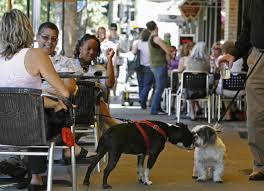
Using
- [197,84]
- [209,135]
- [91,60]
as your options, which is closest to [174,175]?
[209,135]

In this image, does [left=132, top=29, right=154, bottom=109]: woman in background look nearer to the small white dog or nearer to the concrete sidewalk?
the concrete sidewalk

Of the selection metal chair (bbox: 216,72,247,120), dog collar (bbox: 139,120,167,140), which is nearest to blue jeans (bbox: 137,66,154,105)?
metal chair (bbox: 216,72,247,120)

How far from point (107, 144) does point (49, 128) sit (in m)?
1.21

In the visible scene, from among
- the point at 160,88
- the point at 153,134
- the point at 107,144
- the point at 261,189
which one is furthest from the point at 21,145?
the point at 160,88

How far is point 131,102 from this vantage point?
19391mm

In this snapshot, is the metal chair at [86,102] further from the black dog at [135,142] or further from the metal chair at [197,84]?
the metal chair at [197,84]

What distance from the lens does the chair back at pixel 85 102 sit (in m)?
7.48

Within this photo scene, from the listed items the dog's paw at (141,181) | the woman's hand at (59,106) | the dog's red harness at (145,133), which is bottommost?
the dog's paw at (141,181)

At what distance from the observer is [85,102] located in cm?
752

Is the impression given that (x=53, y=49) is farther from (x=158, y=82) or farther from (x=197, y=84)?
(x=158, y=82)

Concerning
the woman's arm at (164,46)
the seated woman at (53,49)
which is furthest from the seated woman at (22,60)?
the woman's arm at (164,46)

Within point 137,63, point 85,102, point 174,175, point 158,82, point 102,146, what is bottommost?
point 174,175

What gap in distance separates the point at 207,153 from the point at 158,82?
28.6 ft

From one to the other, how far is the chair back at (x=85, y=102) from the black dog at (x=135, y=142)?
798 mm
